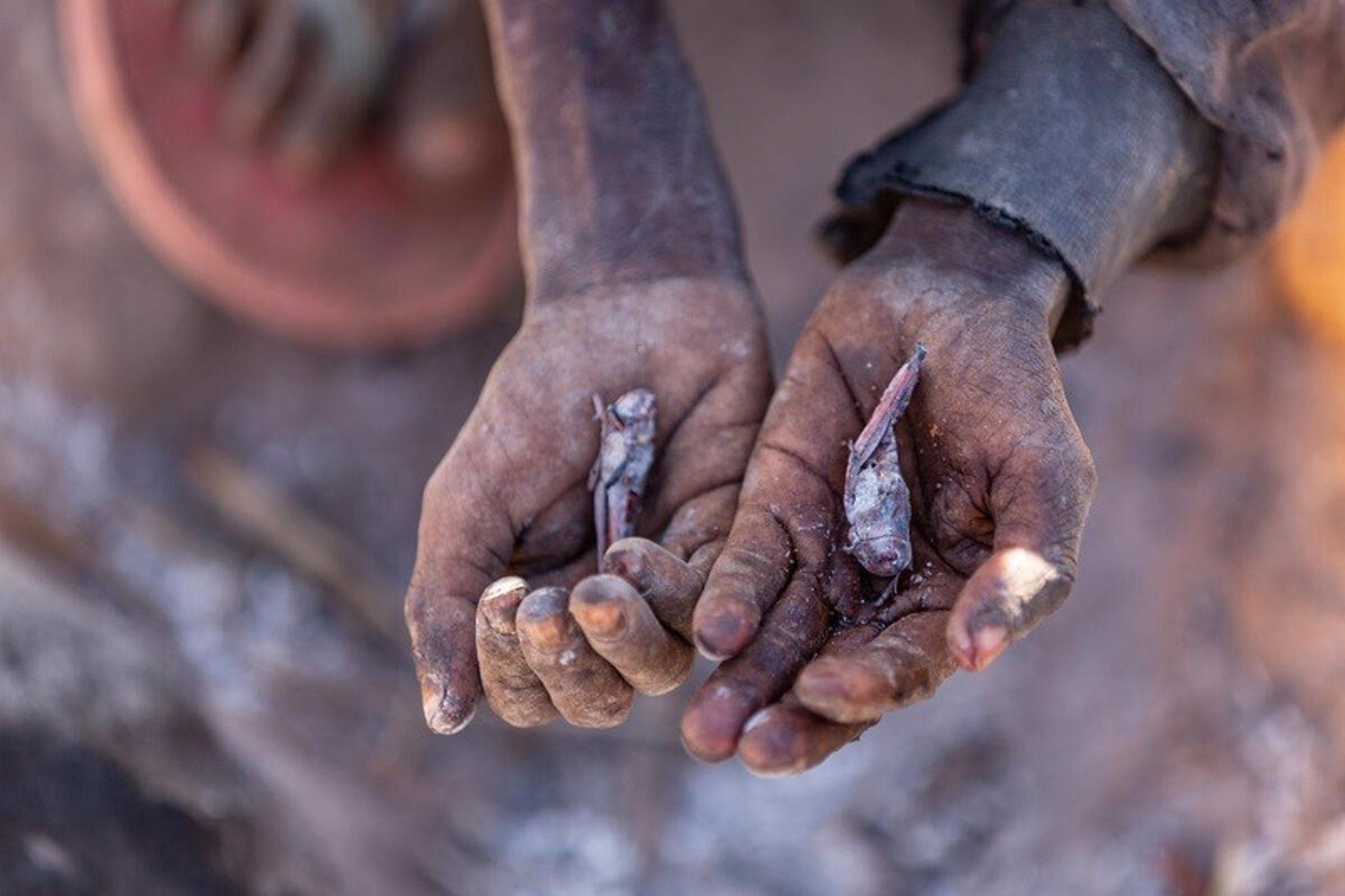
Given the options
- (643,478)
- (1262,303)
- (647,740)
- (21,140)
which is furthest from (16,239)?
(1262,303)

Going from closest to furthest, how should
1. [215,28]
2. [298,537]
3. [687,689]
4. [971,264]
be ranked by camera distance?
1. [971,264]
2. [215,28]
3. [687,689]
4. [298,537]

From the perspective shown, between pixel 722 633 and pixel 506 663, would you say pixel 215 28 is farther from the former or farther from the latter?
pixel 722 633

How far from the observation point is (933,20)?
2.26 metres

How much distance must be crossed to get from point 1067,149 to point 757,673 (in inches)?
30.9

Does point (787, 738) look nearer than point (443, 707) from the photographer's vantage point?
Yes

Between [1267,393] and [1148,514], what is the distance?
36 centimetres

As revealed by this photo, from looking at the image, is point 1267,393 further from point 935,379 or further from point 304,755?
point 304,755

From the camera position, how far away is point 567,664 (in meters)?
1.20

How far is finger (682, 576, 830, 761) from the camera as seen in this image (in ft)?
3.71

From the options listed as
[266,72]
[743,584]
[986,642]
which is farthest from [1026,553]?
[266,72]

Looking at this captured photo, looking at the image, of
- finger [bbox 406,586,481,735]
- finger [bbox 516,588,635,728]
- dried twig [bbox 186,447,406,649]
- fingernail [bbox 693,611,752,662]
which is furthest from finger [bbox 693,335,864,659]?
dried twig [bbox 186,447,406,649]

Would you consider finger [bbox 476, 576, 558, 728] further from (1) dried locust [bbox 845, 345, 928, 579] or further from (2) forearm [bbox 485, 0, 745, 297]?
(2) forearm [bbox 485, 0, 745, 297]

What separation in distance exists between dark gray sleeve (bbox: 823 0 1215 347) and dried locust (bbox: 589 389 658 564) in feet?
1.44

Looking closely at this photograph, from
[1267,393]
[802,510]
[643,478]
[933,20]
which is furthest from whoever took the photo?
[1267,393]
